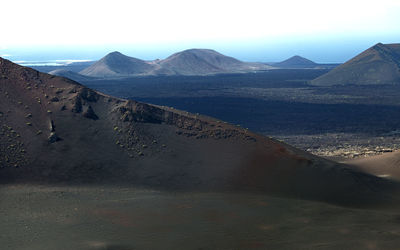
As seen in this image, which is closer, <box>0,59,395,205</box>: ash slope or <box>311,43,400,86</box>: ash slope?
<box>0,59,395,205</box>: ash slope

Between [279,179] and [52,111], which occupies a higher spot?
[52,111]

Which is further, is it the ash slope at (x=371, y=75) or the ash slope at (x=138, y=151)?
the ash slope at (x=371, y=75)

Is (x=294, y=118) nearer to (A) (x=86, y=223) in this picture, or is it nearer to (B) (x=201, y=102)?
(B) (x=201, y=102)

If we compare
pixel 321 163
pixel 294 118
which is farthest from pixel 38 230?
pixel 294 118

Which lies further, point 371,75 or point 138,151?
point 371,75

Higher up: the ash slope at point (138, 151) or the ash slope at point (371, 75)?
the ash slope at point (371, 75)

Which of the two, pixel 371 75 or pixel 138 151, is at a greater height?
pixel 371 75

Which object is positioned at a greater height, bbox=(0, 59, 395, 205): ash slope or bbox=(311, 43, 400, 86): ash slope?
bbox=(311, 43, 400, 86): ash slope

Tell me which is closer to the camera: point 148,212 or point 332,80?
point 148,212
